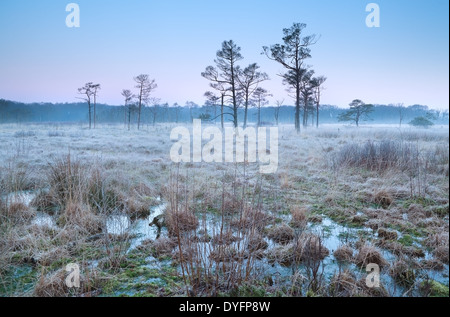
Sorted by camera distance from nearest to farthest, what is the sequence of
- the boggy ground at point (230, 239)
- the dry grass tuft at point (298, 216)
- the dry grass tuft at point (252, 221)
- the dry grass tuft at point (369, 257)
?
the boggy ground at point (230, 239)
the dry grass tuft at point (252, 221)
the dry grass tuft at point (369, 257)
the dry grass tuft at point (298, 216)

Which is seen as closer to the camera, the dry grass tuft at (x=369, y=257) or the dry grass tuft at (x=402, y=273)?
the dry grass tuft at (x=402, y=273)

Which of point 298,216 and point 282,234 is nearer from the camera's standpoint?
point 282,234

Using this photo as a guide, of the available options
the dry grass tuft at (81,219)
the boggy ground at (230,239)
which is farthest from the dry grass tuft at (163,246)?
the dry grass tuft at (81,219)

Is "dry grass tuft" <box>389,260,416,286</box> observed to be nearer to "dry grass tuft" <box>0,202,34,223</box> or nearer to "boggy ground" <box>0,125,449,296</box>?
"boggy ground" <box>0,125,449,296</box>

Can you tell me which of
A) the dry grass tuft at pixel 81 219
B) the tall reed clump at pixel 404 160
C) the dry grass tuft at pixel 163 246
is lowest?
the dry grass tuft at pixel 163 246

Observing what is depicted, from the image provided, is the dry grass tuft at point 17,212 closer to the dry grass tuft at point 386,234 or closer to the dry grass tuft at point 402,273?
the dry grass tuft at point 402,273

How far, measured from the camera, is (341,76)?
5.88 m

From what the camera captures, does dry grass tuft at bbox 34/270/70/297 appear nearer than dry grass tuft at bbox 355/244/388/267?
Yes

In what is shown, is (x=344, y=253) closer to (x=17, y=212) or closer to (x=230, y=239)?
(x=230, y=239)

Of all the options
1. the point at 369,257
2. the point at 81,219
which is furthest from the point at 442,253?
the point at 81,219

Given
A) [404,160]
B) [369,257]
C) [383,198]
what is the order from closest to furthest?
1. [369,257]
2. [383,198]
3. [404,160]

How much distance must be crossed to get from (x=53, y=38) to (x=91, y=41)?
2.53 feet

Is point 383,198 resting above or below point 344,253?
above

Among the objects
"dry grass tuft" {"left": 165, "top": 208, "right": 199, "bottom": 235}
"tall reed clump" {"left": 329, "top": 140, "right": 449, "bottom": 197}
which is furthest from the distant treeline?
"dry grass tuft" {"left": 165, "top": 208, "right": 199, "bottom": 235}
